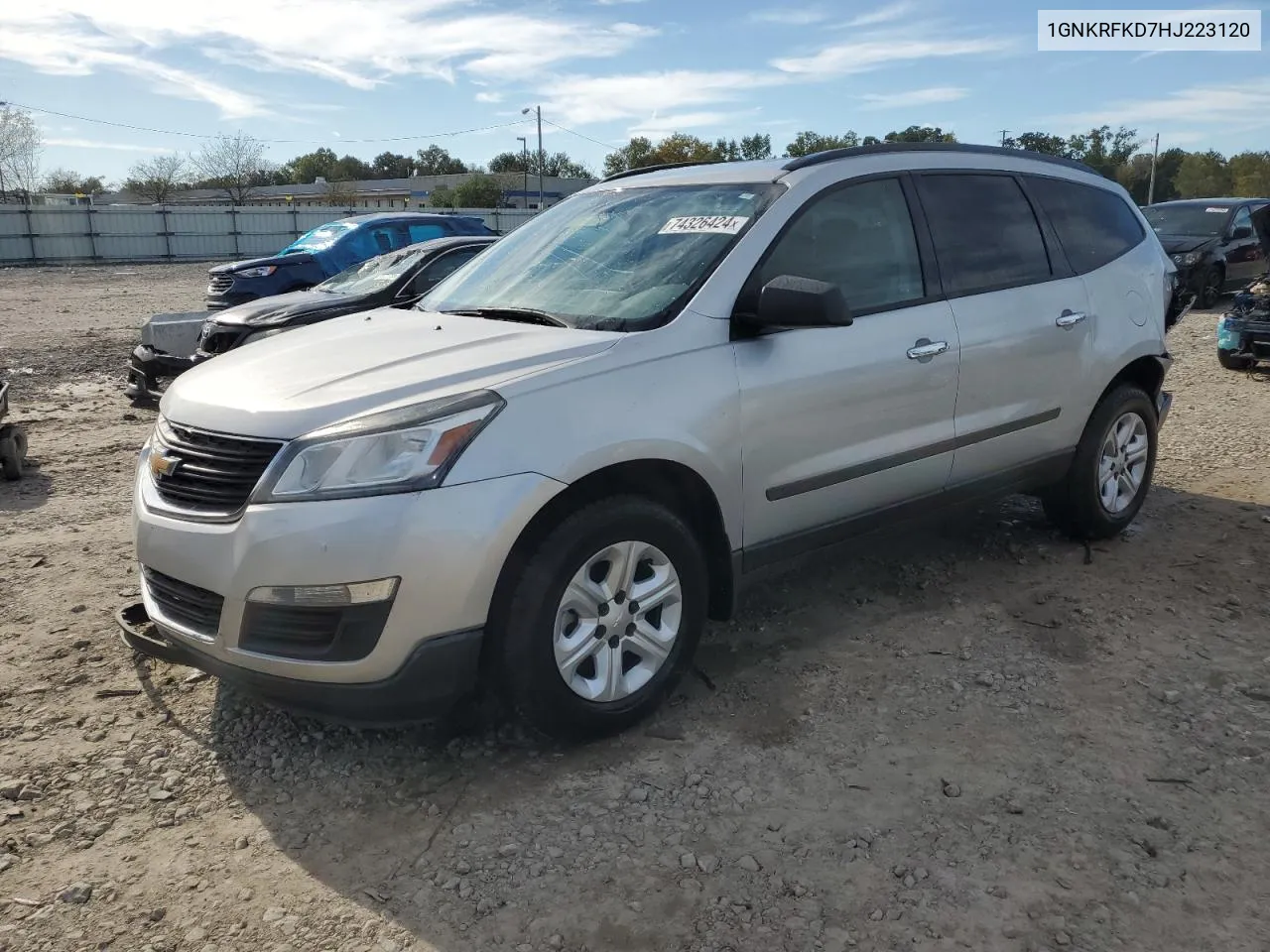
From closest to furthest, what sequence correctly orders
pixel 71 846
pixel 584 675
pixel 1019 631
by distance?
pixel 71 846 → pixel 584 675 → pixel 1019 631

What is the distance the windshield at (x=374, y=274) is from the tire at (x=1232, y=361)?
7.97 m

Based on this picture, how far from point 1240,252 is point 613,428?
51.8 feet

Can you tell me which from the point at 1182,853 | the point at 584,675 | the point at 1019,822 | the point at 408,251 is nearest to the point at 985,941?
the point at 1019,822

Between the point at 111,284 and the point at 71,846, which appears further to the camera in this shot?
the point at 111,284

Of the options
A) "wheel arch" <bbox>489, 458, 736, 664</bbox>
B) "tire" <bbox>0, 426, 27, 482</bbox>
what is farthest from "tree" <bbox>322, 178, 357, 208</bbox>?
"wheel arch" <bbox>489, 458, 736, 664</bbox>

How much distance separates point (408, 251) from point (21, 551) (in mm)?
5027

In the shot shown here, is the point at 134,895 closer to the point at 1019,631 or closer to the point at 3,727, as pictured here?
the point at 3,727

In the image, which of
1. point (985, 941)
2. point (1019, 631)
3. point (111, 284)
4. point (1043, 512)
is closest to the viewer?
point (985, 941)

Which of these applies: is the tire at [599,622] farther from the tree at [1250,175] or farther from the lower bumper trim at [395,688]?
the tree at [1250,175]

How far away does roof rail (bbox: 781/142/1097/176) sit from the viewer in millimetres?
3967

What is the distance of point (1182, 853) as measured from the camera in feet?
9.04

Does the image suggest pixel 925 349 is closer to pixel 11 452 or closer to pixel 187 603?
pixel 187 603

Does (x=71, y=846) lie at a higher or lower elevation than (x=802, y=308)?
lower

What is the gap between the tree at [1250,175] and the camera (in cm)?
5619
